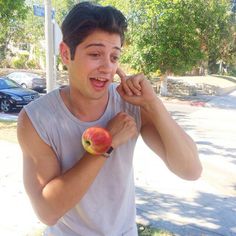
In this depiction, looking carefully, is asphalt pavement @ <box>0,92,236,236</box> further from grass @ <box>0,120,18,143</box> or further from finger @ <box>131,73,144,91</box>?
finger @ <box>131,73,144,91</box>

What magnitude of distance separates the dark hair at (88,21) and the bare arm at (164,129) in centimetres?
28

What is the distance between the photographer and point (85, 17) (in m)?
1.49

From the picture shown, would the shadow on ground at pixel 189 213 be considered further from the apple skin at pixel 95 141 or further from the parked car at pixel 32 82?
the parked car at pixel 32 82

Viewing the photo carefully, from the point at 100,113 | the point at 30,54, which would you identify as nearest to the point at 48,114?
the point at 100,113

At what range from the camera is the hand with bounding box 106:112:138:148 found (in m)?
1.59

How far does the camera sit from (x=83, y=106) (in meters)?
1.64

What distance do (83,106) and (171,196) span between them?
357 cm

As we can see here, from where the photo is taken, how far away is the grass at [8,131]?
789 centimetres

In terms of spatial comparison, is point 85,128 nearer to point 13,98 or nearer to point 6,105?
point 13,98

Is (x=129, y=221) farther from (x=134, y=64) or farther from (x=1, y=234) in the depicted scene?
(x=134, y=64)

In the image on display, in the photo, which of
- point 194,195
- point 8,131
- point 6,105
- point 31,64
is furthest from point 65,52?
point 31,64

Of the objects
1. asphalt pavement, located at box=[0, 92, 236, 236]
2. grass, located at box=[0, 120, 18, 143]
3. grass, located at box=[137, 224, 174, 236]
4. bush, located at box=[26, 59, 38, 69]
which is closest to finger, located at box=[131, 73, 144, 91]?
grass, located at box=[137, 224, 174, 236]

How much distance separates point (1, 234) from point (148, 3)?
12.9 m

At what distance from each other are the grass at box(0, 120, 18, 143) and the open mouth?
6.44m
